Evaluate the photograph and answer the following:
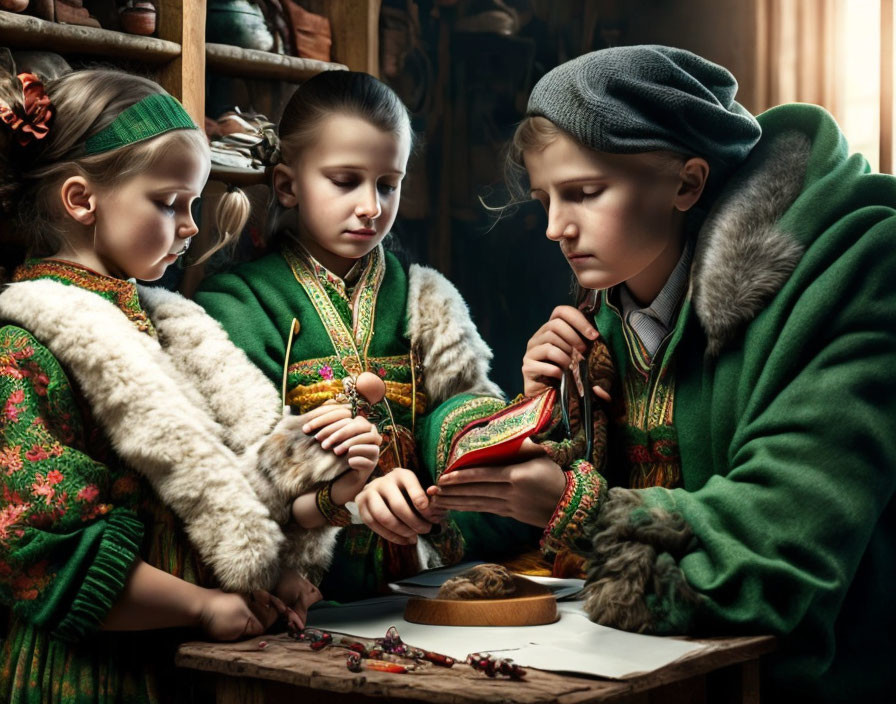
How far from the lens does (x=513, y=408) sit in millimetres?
1625

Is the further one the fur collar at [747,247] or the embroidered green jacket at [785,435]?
the fur collar at [747,247]

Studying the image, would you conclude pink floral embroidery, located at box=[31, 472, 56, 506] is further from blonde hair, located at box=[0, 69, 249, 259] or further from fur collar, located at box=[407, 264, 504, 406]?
fur collar, located at box=[407, 264, 504, 406]

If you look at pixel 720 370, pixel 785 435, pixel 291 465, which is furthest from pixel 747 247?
pixel 291 465

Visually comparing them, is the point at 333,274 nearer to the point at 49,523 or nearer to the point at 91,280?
the point at 91,280

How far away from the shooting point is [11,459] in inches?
57.9

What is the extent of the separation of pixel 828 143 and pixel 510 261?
139 cm

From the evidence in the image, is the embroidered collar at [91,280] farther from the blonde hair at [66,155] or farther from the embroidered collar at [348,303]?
the embroidered collar at [348,303]

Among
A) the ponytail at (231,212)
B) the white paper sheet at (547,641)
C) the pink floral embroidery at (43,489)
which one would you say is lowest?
the white paper sheet at (547,641)

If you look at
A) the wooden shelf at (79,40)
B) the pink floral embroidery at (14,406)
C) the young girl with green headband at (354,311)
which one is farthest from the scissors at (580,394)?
the wooden shelf at (79,40)

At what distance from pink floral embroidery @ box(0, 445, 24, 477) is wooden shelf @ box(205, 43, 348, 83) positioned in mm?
1024

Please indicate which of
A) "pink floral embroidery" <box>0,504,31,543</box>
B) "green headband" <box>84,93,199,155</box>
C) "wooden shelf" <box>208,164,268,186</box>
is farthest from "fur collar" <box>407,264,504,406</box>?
"pink floral embroidery" <box>0,504,31,543</box>

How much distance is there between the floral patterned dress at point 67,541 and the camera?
1452mm

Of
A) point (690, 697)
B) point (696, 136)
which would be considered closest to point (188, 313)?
point (696, 136)

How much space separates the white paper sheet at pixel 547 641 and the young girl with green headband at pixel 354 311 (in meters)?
0.25
